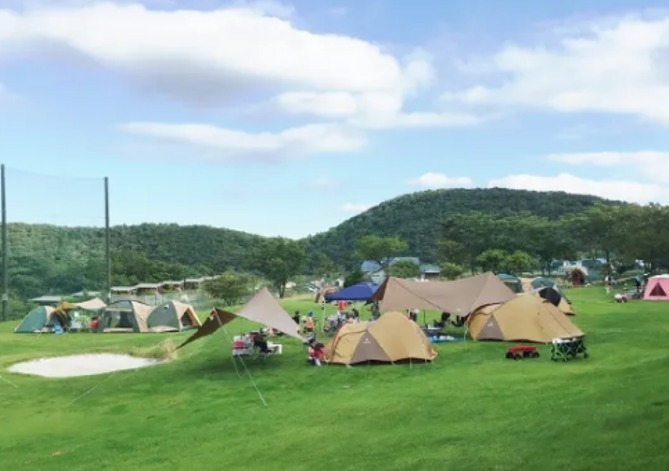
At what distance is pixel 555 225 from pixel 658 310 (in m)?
47.2

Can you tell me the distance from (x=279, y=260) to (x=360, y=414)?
5710 centimetres

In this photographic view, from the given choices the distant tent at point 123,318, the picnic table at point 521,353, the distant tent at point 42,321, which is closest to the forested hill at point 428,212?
the distant tent at point 42,321

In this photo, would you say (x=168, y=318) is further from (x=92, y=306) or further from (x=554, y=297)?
(x=554, y=297)

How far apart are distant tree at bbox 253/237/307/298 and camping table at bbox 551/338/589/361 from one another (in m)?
52.6

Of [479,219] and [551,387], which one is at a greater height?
[479,219]

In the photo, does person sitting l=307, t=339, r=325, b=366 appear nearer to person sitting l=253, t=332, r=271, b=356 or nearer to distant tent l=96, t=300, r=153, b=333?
person sitting l=253, t=332, r=271, b=356

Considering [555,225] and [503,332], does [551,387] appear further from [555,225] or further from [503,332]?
[555,225]

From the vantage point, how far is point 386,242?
79.2 meters

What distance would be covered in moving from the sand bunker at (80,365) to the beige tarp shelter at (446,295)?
7.85m

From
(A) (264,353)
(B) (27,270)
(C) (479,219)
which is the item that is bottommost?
(A) (264,353)

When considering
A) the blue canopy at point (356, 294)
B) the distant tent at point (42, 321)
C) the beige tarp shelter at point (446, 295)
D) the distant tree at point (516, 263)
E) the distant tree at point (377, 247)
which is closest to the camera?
the beige tarp shelter at point (446, 295)

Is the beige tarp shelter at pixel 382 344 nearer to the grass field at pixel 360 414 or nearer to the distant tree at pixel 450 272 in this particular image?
the grass field at pixel 360 414

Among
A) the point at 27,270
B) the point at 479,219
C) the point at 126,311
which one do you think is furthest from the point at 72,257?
the point at 479,219

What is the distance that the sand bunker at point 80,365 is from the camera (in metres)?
20.5
